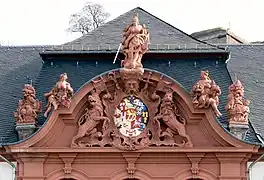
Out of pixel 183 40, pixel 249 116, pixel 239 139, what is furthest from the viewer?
pixel 183 40

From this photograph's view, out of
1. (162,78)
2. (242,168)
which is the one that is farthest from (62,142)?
(242,168)

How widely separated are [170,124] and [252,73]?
5.59m

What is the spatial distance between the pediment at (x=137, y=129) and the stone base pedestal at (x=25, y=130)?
492 mm

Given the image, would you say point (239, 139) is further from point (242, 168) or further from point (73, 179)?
point (73, 179)

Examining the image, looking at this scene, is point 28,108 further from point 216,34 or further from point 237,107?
point 216,34

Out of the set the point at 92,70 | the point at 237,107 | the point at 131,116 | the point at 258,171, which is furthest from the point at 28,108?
the point at 258,171

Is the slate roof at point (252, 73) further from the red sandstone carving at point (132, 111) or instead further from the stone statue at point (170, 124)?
the red sandstone carving at point (132, 111)

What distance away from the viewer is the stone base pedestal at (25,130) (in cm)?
2755

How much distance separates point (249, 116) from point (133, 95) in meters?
3.69

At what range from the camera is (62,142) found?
2747 centimetres

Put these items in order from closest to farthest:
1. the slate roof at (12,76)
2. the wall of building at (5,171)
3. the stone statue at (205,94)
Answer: the stone statue at (205,94), the wall of building at (5,171), the slate roof at (12,76)

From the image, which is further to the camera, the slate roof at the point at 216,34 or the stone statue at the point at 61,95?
the slate roof at the point at 216,34

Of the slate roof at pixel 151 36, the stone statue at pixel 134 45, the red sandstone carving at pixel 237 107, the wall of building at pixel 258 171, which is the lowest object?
the wall of building at pixel 258 171

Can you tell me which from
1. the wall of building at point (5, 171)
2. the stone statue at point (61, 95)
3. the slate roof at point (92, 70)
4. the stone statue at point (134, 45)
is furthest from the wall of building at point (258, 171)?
the wall of building at point (5, 171)
